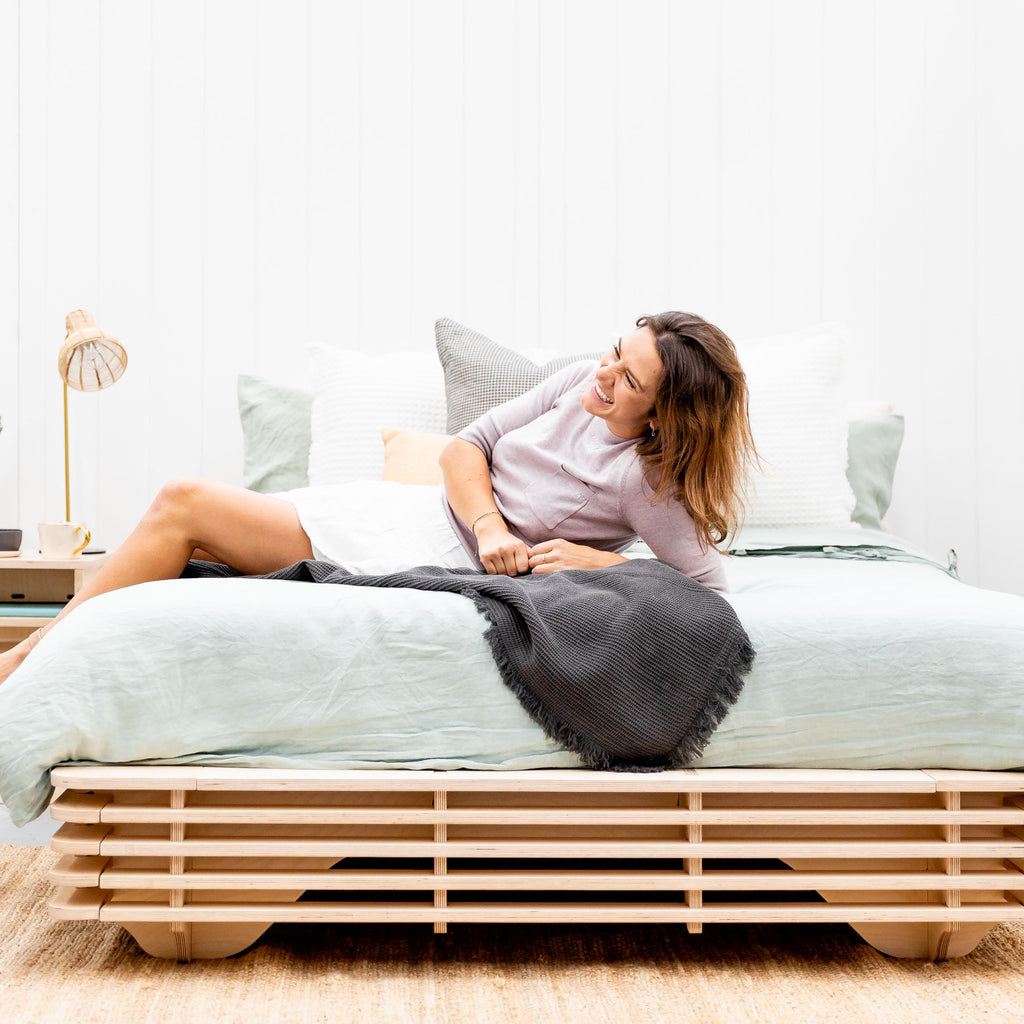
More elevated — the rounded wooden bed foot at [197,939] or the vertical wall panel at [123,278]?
the vertical wall panel at [123,278]

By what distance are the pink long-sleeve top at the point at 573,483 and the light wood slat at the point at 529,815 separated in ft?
1.32

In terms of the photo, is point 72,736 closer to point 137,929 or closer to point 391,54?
point 137,929

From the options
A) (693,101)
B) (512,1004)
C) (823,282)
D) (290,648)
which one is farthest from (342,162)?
(512,1004)

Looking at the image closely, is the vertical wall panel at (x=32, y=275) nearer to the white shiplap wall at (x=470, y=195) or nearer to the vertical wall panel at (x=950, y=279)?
the white shiplap wall at (x=470, y=195)

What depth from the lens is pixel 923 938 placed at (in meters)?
1.44

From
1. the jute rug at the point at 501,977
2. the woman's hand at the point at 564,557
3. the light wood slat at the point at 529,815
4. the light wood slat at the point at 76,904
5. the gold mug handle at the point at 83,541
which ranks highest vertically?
the woman's hand at the point at 564,557

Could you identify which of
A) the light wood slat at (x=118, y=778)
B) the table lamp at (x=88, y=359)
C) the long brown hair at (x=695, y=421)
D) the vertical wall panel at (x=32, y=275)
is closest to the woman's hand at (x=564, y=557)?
the long brown hair at (x=695, y=421)

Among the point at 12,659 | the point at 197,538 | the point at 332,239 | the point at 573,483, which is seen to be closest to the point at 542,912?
the point at 573,483

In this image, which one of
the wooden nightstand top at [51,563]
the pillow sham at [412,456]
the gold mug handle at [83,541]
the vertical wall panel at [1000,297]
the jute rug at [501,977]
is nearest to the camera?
the jute rug at [501,977]

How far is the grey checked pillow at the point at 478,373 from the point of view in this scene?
2.30 metres

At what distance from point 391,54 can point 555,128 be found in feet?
1.69

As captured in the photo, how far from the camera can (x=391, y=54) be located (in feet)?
9.48

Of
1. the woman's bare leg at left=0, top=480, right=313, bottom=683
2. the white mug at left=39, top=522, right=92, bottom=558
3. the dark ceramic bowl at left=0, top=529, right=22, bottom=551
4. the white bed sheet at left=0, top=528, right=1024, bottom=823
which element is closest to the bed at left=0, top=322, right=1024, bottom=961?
the white bed sheet at left=0, top=528, right=1024, bottom=823

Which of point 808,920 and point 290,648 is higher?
point 290,648
